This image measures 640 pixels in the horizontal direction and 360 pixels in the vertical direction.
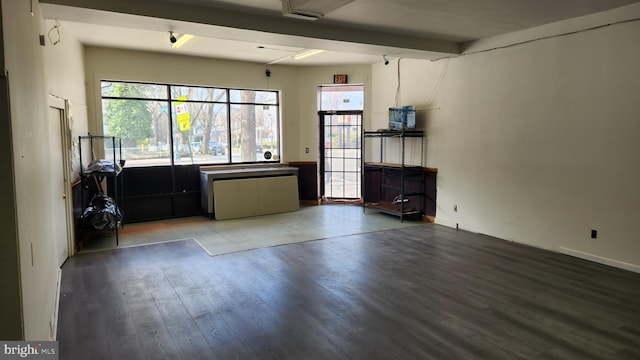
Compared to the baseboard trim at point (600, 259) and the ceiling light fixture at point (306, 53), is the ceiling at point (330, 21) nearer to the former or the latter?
the ceiling light fixture at point (306, 53)

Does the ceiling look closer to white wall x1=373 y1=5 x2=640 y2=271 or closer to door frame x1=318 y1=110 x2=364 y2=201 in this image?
white wall x1=373 y1=5 x2=640 y2=271

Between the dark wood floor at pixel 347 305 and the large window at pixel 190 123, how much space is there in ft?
8.20

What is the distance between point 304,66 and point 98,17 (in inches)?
192

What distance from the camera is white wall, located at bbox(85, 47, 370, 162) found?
6738mm

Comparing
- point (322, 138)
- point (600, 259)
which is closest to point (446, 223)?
point (600, 259)

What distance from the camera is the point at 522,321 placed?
3.34 m

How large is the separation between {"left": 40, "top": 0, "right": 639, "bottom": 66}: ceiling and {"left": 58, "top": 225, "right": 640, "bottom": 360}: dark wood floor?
Result: 2.63 m

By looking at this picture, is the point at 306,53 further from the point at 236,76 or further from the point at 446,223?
the point at 446,223

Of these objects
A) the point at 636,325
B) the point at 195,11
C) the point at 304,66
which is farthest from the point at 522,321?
the point at 304,66

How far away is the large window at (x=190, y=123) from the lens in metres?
7.08

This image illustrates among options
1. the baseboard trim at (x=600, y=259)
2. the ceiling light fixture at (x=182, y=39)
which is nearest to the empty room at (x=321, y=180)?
the baseboard trim at (x=600, y=259)

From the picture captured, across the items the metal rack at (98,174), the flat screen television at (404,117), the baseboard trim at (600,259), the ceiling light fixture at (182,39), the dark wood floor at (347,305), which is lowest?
the dark wood floor at (347,305)

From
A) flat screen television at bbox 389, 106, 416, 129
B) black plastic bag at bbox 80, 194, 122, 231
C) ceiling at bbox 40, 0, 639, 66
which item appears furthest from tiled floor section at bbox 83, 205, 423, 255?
ceiling at bbox 40, 0, 639, 66

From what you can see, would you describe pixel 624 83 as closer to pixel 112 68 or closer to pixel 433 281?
pixel 433 281
